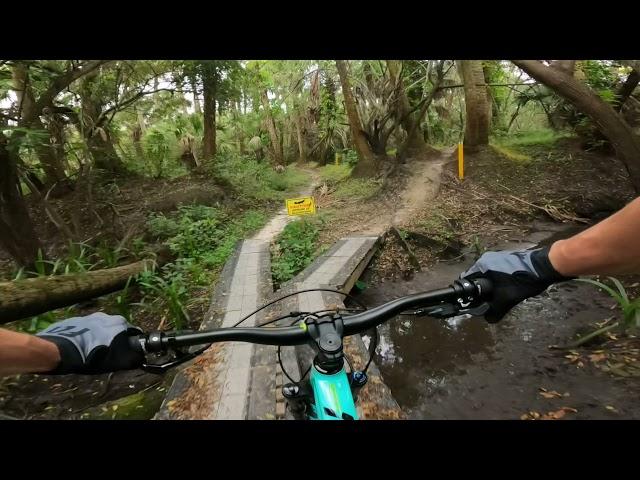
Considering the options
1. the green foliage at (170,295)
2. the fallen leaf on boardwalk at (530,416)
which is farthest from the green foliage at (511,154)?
the green foliage at (170,295)

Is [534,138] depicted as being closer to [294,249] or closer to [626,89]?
[626,89]

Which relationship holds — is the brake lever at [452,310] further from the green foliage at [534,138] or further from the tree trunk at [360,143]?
the green foliage at [534,138]

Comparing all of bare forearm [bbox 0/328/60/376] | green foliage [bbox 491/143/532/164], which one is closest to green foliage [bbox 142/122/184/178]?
green foliage [bbox 491/143/532/164]

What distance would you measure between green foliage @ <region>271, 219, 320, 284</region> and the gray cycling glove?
4841 millimetres

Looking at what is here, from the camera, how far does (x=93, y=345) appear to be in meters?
1.20

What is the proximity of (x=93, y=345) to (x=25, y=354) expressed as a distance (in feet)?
0.61

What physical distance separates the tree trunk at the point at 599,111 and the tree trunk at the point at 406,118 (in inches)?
192

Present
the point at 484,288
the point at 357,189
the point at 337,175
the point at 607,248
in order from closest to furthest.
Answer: the point at 607,248
the point at 484,288
the point at 357,189
the point at 337,175

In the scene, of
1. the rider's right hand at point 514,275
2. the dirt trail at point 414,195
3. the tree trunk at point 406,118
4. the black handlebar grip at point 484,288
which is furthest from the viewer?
the tree trunk at point 406,118

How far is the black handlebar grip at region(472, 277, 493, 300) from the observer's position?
138 cm

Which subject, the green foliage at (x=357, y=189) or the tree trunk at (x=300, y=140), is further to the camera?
the tree trunk at (x=300, y=140)

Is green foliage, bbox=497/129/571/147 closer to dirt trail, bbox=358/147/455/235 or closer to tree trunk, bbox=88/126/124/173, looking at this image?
dirt trail, bbox=358/147/455/235

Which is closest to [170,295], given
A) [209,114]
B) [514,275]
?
[514,275]

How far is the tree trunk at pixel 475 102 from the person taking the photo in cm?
1039
